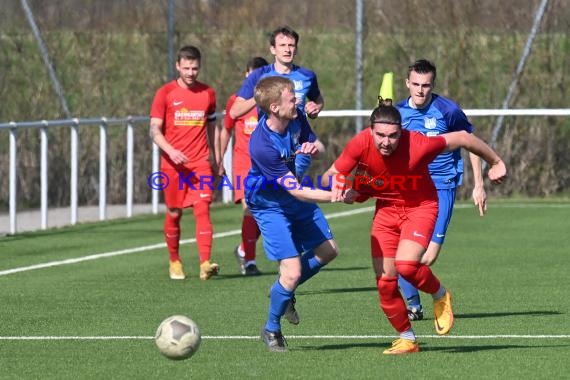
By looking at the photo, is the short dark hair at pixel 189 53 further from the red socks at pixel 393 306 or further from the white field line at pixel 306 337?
the red socks at pixel 393 306

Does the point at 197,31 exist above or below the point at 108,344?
above

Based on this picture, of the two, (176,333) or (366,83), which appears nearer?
(176,333)

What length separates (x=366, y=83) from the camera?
25.8 metres

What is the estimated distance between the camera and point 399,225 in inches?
408

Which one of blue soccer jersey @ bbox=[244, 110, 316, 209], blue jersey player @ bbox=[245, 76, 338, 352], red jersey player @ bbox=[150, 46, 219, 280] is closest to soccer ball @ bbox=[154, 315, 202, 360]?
blue jersey player @ bbox=[245, 76, 338, 352]

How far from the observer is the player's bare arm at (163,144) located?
14656 millimetres

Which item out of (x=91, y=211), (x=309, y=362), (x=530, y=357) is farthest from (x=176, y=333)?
(x=91, y=211)

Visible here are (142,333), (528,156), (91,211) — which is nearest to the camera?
(142,333)

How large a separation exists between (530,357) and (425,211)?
47.9 inches

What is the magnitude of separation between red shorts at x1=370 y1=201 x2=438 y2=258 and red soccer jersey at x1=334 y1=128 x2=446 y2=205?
0.26 m

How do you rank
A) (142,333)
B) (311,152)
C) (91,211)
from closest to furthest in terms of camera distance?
(311,152) → (142,333) → (91,211)

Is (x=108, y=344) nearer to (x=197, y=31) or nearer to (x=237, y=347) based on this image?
(x=237, y=347)

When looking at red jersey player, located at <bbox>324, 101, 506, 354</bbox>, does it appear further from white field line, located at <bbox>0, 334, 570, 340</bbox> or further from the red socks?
white field line, located at <bbox>0, 334, 570, 340</bbox>

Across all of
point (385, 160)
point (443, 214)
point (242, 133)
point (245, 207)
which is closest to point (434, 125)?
point (443, 214)
